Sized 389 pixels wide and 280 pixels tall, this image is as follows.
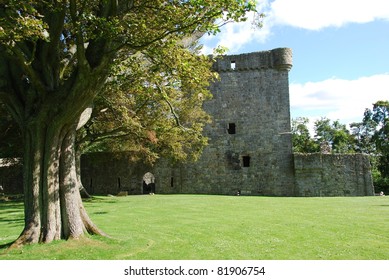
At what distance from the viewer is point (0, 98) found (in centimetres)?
893

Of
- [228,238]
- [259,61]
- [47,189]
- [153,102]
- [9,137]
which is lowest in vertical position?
[228,238]

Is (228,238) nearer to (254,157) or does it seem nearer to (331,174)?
(254,157)

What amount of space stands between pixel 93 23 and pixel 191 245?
5.23 metres

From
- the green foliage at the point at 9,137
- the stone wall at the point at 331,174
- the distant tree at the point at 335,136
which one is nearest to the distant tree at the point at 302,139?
the distant tree at the point at 335,136

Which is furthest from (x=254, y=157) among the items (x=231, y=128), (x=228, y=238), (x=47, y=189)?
(x=47, y=189)

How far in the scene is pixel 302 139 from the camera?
177ft

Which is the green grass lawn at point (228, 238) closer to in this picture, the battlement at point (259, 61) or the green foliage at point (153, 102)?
the green foliage at point (153, 102)

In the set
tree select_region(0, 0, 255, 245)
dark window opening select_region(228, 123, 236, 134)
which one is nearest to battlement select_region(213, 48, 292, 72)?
dark window opening select_region(228, 123, 236, 134)

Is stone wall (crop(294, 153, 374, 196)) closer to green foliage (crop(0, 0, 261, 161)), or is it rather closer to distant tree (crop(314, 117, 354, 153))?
green foliage (crop(0, 0, 261, 161))

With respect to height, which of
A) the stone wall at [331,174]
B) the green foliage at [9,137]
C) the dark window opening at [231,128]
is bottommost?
the stone wall at [331,174]

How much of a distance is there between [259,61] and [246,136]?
574 cm

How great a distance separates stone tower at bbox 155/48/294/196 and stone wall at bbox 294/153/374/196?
33.4 inches

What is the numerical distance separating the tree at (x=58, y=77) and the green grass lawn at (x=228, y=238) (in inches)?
32.3

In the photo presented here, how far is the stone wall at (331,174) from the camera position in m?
27.2
